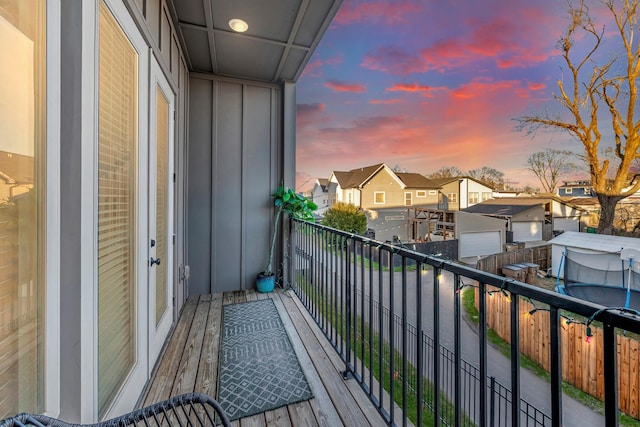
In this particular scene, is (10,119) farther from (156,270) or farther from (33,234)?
(156,270)

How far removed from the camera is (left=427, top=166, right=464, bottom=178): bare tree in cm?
1971

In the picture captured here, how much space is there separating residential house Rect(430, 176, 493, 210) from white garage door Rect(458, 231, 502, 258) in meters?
4.69

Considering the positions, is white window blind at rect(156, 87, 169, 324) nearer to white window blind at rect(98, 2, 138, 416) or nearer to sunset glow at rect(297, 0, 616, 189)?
white window blind at rect(98, 2, 138, 416)

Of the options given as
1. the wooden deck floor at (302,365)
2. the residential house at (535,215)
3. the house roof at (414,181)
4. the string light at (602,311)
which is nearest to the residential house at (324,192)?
the house roof at (414,181)

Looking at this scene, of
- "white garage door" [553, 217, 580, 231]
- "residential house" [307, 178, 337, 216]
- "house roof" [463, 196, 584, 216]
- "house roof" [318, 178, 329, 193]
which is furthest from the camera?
"house roof" [318, 178, 329, 193]

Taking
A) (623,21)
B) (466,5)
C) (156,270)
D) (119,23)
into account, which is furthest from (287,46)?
(466,5)

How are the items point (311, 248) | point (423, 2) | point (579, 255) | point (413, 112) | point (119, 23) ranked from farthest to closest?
point (413, 112) < point (423, 2) < point (579, 255) < point (311, 248) < point (119, 23)

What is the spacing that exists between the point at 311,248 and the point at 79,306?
77.8 inches

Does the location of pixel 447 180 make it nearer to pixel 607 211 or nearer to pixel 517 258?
pixel 607 211

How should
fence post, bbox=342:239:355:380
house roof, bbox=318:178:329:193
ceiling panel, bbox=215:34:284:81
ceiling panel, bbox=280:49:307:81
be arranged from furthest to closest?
house roof, bbox=318:178:329:193, ceiling panel, bbox=280:49:307:81, ceiling panel, bbox=215:34:284:81, fence post, bbox=342:239:355:380

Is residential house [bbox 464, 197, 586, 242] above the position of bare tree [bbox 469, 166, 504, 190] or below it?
below

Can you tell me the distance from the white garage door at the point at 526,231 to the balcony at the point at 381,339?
1326 centimetres

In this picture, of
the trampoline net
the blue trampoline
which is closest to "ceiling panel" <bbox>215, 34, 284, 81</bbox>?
the blue trampoline

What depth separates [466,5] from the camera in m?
11.9
